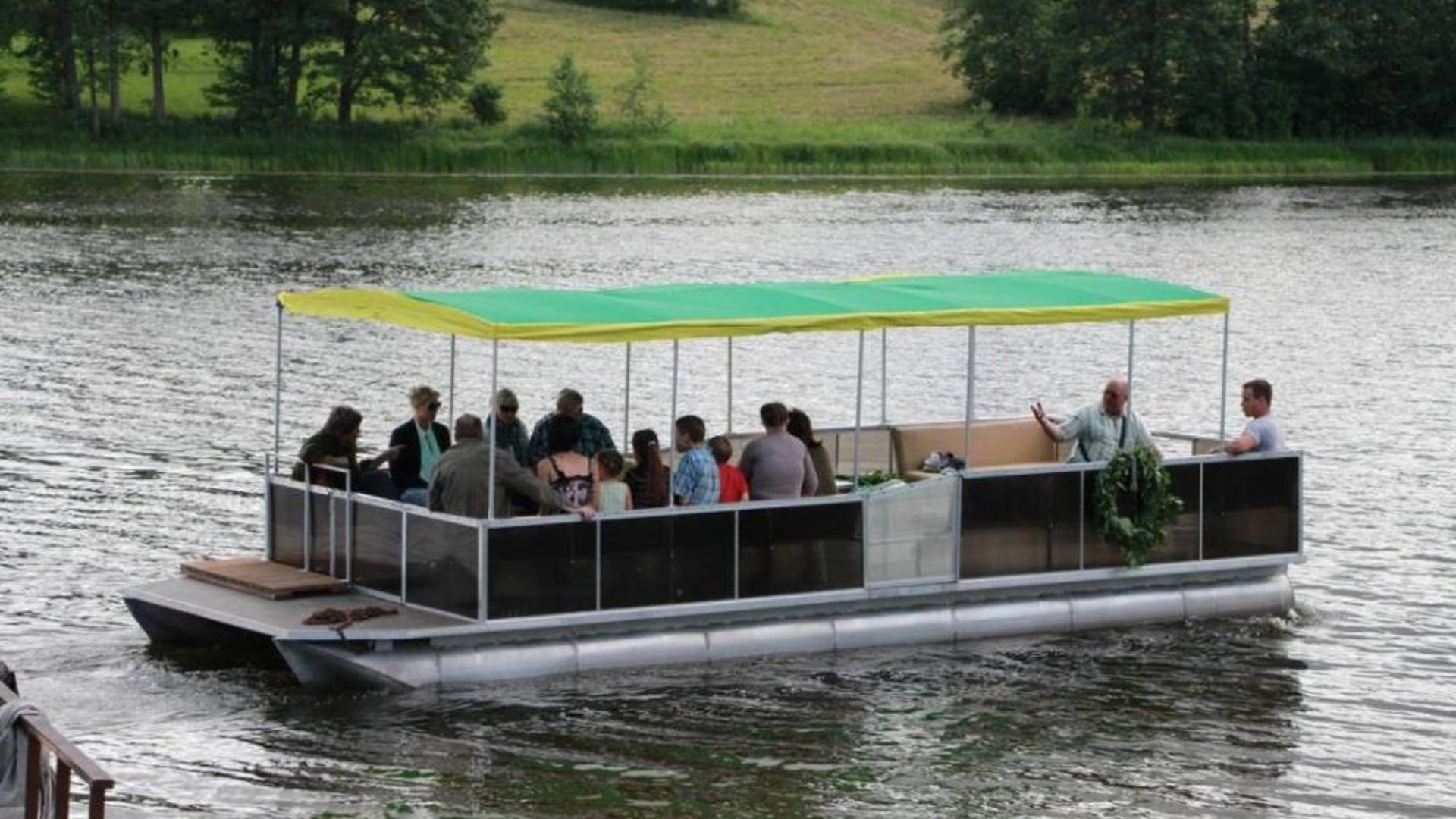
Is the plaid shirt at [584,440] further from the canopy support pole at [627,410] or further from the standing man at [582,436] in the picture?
the canopy support pole at [627,410]

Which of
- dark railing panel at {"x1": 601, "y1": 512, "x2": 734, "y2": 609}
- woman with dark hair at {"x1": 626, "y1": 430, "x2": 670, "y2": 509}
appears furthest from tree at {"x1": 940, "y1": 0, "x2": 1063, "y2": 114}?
dark railing panel at {"x1": 601, "y1": 512, "x2": 734, "y2": 609}

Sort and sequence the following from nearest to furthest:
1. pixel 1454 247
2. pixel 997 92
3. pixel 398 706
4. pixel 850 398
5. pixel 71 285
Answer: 1. pixel 398 706
2. pixel 850 398
3. pixel 71 285
4. pixel 1454 247
5. pixel 997 92

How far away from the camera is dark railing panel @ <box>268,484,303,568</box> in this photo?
2014 centimetres

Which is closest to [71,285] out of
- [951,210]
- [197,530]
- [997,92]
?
[197,530]

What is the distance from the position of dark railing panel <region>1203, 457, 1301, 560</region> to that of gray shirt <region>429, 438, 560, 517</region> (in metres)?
6.18

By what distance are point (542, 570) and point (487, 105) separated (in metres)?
65.4

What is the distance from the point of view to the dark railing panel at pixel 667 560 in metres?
18.9

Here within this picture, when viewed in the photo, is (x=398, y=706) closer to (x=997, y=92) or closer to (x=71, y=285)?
(x=71, y=285)

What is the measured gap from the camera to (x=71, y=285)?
46531mm

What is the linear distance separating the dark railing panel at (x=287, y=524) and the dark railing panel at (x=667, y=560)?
2.80 m

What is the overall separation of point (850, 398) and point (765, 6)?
7299cm

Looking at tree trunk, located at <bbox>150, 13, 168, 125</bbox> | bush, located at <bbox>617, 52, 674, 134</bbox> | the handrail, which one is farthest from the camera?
bush, located at <bbox>617, 52, 674, 134</bbox>

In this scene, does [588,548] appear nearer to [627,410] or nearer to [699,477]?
[699,477]

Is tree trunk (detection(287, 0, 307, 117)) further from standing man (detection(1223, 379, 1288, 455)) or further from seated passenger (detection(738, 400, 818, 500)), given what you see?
seated passenger (detection(738, 400, 818, 500))
